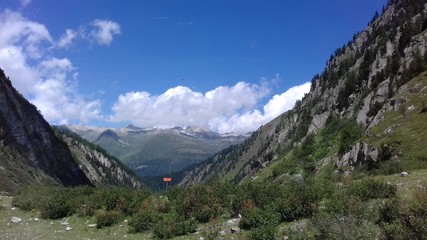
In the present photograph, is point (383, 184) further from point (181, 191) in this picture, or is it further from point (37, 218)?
point (37, 218)

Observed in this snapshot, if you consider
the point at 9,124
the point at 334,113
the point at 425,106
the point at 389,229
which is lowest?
the point at 389,229

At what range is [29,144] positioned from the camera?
480ft

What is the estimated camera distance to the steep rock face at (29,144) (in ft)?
399

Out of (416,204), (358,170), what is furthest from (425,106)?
(416,204)

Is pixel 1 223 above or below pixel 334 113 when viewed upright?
below

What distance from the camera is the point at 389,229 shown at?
14.1 m

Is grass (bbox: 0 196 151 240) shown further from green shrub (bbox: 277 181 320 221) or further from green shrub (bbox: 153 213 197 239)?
green shrub (bbox: 277 181 320 221)

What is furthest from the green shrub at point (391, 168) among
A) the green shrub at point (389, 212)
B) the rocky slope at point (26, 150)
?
the rocky slope at point (26, 150)

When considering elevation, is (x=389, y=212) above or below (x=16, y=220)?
below

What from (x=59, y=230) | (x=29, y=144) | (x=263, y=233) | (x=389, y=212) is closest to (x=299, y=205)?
(x=263, y=233)

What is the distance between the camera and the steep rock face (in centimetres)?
12175

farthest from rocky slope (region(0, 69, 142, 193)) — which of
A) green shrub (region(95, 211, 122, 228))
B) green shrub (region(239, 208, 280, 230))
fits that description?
green shrub (region(239, 208, 280, 230))

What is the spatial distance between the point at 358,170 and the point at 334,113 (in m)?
81.0

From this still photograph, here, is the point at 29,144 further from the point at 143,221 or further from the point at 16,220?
the point at 143,221
